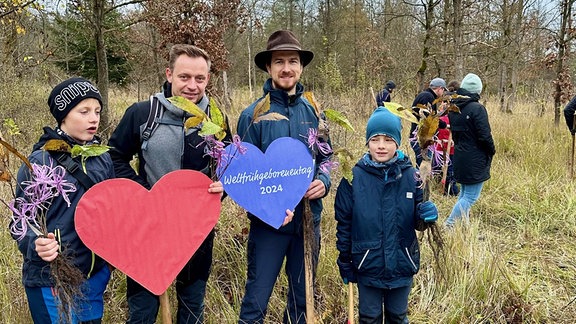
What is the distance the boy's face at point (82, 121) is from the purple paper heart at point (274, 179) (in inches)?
25.1

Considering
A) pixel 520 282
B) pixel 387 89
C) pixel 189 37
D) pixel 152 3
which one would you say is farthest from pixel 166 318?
pixel 387 89

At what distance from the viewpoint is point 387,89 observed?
8.70 meters

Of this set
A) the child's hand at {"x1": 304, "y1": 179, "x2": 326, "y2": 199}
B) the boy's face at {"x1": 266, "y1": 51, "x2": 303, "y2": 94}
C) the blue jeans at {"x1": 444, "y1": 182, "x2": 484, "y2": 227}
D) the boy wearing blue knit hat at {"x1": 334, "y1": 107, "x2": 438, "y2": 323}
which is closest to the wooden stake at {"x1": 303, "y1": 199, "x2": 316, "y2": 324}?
the child's hand at {"x1": 304, "y1": 179, "x2": 326, "y2": 199}

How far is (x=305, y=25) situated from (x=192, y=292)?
20.0m

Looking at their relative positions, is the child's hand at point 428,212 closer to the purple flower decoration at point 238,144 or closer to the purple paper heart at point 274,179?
the purple paper heart at point 274,179

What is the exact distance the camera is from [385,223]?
199 cm

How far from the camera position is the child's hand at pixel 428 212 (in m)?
1.81

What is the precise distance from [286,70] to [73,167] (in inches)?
41.0

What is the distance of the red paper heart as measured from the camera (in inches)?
57.9

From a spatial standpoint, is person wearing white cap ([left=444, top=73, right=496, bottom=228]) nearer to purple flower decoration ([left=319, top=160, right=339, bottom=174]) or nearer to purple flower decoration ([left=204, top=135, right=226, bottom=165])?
purple flower decoration ([left=319, top=160, right=339, bottom=174])

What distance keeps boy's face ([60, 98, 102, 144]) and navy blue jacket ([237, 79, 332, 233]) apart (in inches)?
25.3

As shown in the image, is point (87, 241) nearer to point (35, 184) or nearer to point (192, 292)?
point (35, 184)

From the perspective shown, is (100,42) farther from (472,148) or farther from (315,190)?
(472,148)

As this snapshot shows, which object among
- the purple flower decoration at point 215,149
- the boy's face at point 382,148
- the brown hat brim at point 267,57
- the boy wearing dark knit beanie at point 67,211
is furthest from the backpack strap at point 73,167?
the boy's face at point 382,148
